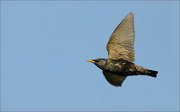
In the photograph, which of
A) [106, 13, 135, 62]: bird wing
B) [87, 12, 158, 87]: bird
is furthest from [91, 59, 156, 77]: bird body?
[106, 13, 135, 62]: bird wing

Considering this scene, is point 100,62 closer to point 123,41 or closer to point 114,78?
point 114,78

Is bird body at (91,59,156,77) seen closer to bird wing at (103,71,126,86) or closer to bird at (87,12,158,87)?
bird at (87,12,158,87)

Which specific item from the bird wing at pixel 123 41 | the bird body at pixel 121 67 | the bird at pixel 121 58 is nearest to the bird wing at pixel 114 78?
the bird at pixel 121 58

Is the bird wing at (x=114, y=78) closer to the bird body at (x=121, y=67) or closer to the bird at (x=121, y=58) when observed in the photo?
the bird at (x=121, y=58)

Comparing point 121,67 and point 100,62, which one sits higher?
point 100,62

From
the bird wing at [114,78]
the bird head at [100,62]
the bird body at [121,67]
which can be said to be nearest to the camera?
the bird body at [121,67]

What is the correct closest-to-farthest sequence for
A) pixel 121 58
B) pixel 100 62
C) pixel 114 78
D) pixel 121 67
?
pixel 121 67 < pixel 100 62 < pixel 121 58 < pixel 114 78

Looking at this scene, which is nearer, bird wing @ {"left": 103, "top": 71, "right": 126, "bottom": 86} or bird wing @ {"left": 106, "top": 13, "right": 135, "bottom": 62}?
bird wing @ {"left": 106, "top": 13, "right": 135, "bottom": 62}

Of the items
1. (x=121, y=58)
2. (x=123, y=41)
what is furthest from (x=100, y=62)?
(x=123, y=41)
